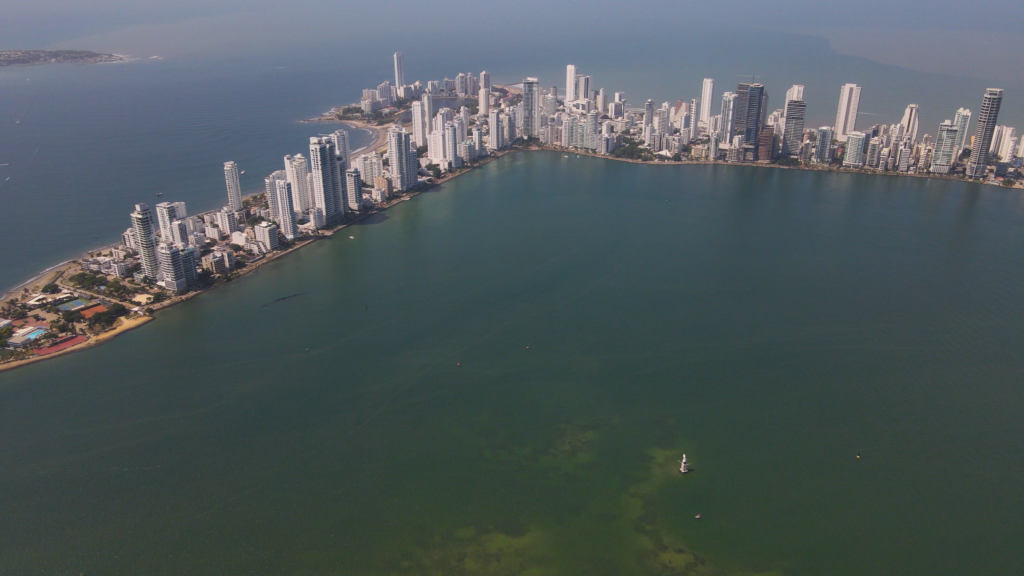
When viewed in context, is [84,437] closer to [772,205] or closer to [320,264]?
[320,264]

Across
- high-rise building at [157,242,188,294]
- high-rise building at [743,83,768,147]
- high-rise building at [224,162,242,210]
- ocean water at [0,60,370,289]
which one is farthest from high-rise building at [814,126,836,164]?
high-rise building at [157,242,188,294]

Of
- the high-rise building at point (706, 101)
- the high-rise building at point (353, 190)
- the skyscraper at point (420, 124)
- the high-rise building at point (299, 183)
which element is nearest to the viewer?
the high-rise building at point (299, 183)

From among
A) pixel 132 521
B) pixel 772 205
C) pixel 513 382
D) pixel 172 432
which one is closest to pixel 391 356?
pixel 513 382

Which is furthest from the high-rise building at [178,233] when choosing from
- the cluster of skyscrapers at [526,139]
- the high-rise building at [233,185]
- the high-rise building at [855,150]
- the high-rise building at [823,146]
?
the high-rise building at [855,150]

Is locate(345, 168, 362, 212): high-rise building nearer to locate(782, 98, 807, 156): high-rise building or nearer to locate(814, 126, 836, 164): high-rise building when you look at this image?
locate(782, 98, 807, 156): high-rise building

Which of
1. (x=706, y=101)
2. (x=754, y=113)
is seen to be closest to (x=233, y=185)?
(x=754, y=113)

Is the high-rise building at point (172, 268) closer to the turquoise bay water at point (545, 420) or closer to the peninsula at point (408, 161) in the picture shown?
the peninsula at point (408, 161)
